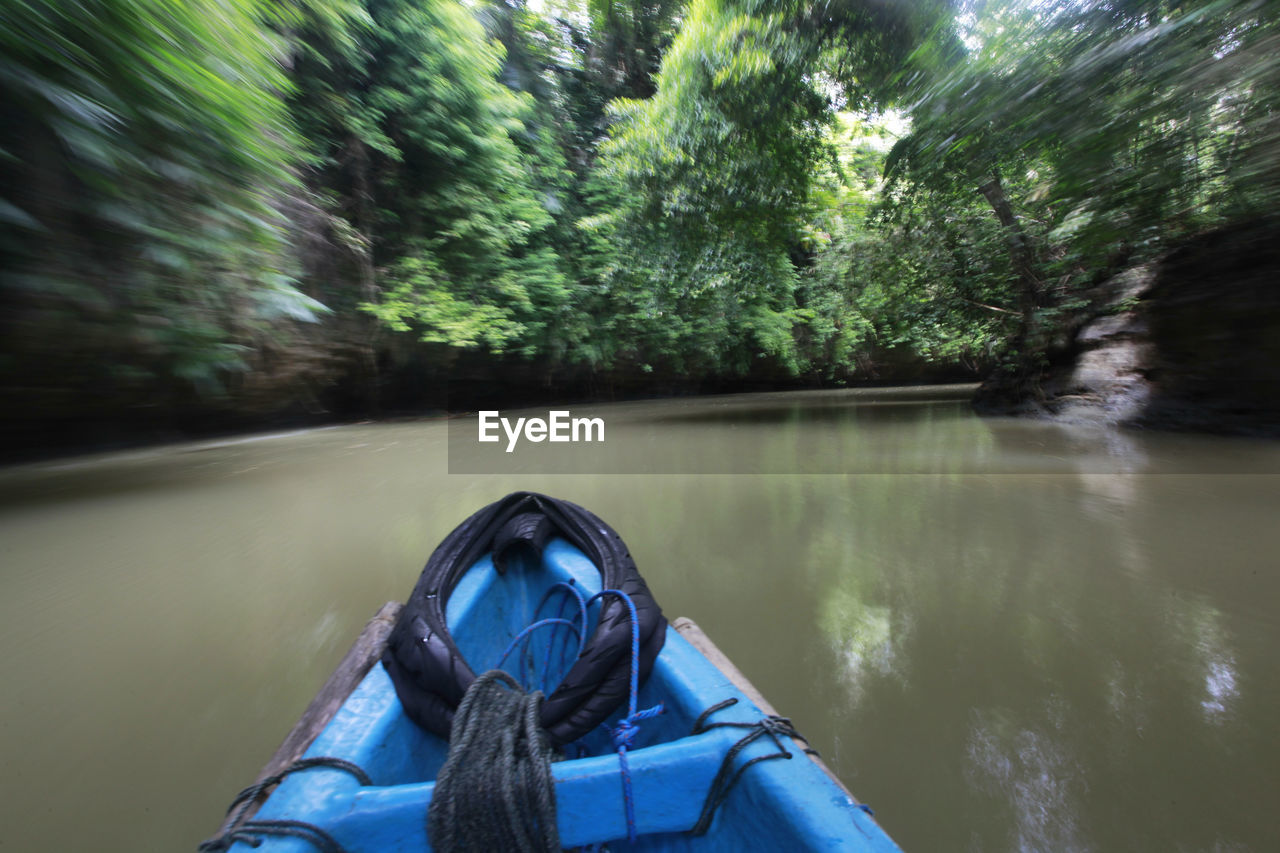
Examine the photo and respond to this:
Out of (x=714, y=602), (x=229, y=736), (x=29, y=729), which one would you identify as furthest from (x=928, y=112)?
(x=29, y=729)

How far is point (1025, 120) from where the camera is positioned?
11.6ft

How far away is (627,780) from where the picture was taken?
833 mm

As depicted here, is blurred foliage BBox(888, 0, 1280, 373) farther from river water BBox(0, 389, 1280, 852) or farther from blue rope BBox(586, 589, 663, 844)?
blue rope BBox(586, 589, 663, 844)

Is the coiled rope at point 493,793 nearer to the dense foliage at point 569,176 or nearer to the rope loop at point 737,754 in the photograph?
the rope loop at point 737,754

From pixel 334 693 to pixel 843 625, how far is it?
154 cm

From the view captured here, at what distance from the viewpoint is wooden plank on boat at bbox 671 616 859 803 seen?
0.91m

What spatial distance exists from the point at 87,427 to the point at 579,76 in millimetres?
9908

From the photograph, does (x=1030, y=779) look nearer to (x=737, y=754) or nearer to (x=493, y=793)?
(x=737, y=754)

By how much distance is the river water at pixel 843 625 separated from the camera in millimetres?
1068

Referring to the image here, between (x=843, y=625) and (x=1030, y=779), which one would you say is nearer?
(x=1030, y=779)

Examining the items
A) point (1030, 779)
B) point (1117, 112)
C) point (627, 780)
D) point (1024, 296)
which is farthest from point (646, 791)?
point (1024, 296)

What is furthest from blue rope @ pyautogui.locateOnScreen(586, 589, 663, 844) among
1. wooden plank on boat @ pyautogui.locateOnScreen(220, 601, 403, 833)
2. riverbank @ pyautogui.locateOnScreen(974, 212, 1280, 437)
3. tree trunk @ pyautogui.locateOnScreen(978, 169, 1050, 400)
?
tree trunk @ pyautogui.locateOnScreen(978, 169, 1050, 400)

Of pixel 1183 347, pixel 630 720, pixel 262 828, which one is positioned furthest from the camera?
pixel 1183 347

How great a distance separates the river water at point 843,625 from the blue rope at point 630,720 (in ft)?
1.63
